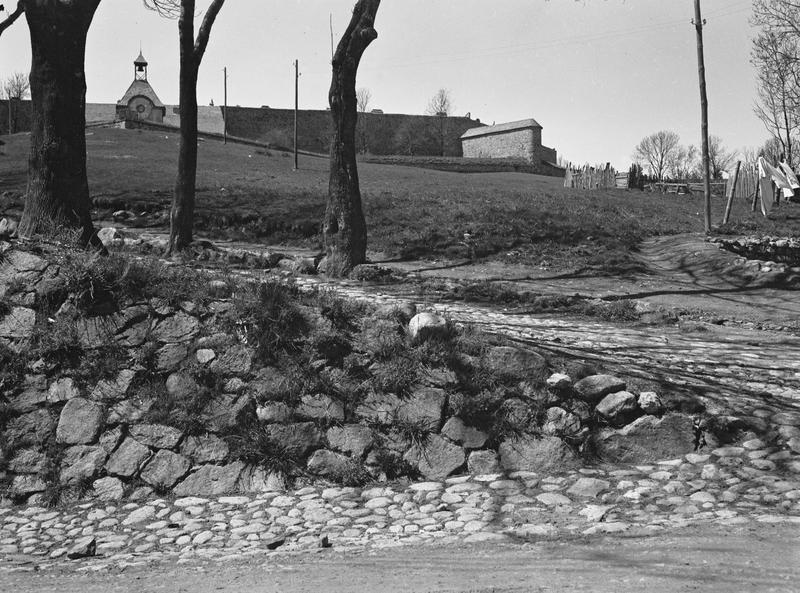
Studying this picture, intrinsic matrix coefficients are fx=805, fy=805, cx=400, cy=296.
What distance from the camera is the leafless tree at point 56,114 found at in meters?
8.92

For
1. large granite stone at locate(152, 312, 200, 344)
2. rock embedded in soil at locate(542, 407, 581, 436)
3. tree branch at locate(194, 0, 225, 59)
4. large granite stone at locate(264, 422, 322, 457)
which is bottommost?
large granite stone at locate(264, 422, 322, 457)

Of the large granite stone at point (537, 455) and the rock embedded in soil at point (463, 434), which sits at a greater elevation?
the rock embedded in soil at point (463, 434)

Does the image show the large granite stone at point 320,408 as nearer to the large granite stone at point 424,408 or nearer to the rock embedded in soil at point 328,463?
the rock embedded in soil at point 328,463

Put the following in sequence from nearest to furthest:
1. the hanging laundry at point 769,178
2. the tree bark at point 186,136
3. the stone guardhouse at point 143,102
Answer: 1. the tree bark at point 186,136
2. the hanging laundry at point 769,178
3. the stone guardhouse at point 143,102

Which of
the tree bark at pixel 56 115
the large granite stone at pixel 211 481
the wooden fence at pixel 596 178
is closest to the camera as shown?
the large granite stone at pixel 211 481

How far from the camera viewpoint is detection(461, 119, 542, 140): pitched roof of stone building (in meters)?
79.4

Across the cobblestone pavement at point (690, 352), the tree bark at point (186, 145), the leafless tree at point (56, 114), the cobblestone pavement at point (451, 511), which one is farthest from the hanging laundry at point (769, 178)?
the leafless tree at point (56, 114)

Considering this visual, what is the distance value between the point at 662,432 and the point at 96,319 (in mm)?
4877

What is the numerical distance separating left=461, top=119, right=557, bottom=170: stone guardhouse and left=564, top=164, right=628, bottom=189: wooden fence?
99.4 ft

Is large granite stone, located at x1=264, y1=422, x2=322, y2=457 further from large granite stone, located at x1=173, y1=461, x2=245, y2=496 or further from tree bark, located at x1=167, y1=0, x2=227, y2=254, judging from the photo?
tree bark, located at x1=167, y1=0, x2=227, y2=254

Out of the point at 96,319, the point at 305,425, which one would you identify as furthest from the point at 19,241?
the point at 305,425

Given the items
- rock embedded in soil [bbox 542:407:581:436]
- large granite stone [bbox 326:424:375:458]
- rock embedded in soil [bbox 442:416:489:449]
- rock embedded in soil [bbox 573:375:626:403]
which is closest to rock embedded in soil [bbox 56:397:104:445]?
large granite stone [bbox 326:424:375:458]

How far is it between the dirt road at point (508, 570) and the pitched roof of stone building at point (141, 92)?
257 ft

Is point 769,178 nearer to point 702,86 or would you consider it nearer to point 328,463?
point 702,86
